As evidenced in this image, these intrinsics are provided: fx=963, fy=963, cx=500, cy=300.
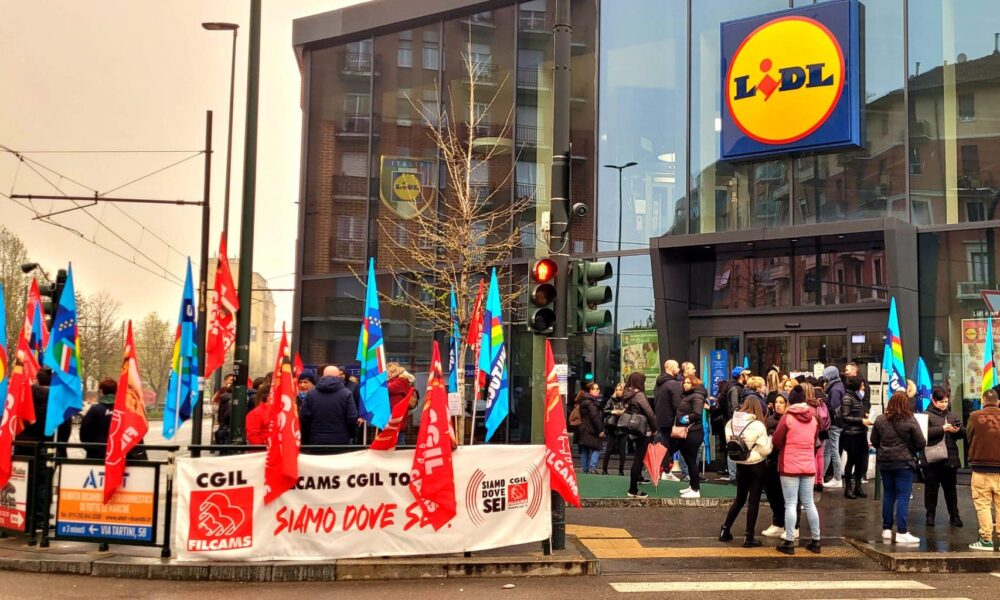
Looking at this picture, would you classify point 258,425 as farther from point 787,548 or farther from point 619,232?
point 619,232

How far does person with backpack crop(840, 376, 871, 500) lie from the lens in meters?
14.0

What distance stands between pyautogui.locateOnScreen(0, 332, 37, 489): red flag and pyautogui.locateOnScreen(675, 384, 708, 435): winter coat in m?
8.45

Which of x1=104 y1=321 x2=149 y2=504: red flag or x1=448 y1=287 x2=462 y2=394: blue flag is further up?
x1=448 y1=287 x2=462 y2=394: blue flag

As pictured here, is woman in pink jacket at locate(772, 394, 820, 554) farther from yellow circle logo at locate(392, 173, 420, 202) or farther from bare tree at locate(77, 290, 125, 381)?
bare tree at locate(77, 290, 125, 381)

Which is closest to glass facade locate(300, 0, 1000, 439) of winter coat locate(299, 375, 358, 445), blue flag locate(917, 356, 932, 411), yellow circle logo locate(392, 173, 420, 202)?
yellow circle logo locate(392, 173, 420, 202)

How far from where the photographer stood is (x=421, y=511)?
9.28m

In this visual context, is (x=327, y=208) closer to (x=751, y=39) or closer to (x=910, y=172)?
(x=751, y=39)

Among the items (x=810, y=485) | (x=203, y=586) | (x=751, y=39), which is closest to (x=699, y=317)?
(x=751, y=39)

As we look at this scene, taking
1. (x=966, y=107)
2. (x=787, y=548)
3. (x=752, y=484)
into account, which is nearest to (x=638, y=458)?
(x=752, y=484)

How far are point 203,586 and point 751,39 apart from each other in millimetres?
15245

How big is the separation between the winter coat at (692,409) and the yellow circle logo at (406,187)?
38.9ft

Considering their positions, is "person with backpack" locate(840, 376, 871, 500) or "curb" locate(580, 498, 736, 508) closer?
"curb" locate(580, 498, 736, 508)

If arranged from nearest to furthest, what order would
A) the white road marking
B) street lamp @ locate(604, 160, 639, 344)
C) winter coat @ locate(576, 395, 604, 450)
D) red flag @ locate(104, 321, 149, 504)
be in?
the white road marking, red flag @ locate(104, 321, 149, 504), winter coat @ locate(576, 395, 604, 450), street lamp @ locate(604, 160, 639, 344)

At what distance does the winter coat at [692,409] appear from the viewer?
45.0 feet
